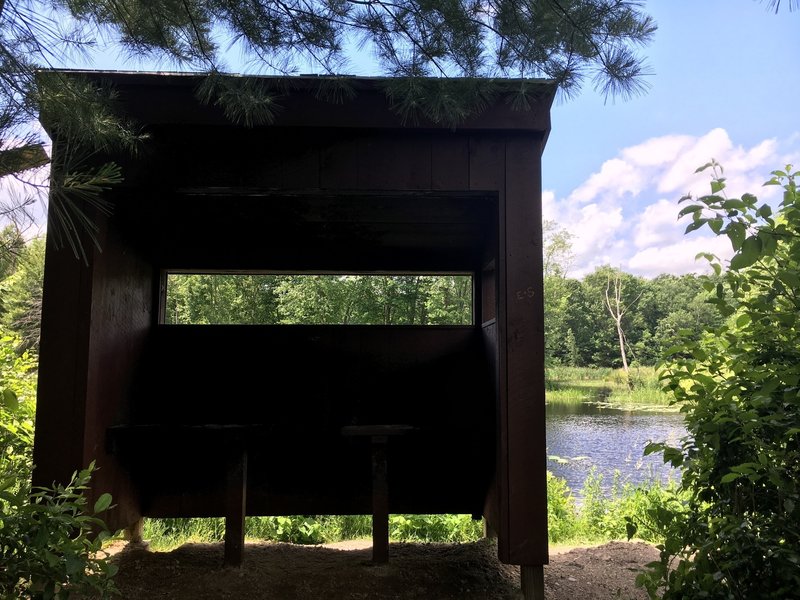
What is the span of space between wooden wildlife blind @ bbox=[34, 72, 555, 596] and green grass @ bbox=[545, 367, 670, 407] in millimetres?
12448

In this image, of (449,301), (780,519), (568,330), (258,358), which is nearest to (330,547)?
(258,358)

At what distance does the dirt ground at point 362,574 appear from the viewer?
2830 mm

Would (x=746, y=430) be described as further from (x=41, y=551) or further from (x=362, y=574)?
(x=362, y=574)

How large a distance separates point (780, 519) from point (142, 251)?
3.34 meters

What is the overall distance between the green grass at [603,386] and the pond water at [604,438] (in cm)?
67

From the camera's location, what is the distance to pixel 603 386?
20.0 meters

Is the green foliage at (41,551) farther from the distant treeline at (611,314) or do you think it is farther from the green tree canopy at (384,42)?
the distant treeline at (611,314)

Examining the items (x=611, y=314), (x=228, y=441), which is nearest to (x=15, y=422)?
(x=228, y=441)

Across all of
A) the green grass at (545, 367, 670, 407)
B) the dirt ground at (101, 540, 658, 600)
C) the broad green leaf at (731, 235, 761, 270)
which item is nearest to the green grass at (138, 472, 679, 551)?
the dirt ground at (101, 540, 658, 600)

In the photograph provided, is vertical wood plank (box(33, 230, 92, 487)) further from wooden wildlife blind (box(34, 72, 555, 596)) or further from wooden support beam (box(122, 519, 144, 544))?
wooden support beam (box(122, 519, 144, 544))

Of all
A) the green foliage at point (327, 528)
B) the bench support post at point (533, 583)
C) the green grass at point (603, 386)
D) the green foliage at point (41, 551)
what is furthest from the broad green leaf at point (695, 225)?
the green grass at point (603, 386)

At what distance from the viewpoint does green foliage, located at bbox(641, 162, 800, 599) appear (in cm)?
157

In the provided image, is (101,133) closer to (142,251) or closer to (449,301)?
(142,251)

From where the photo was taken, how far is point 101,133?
6.95ft
